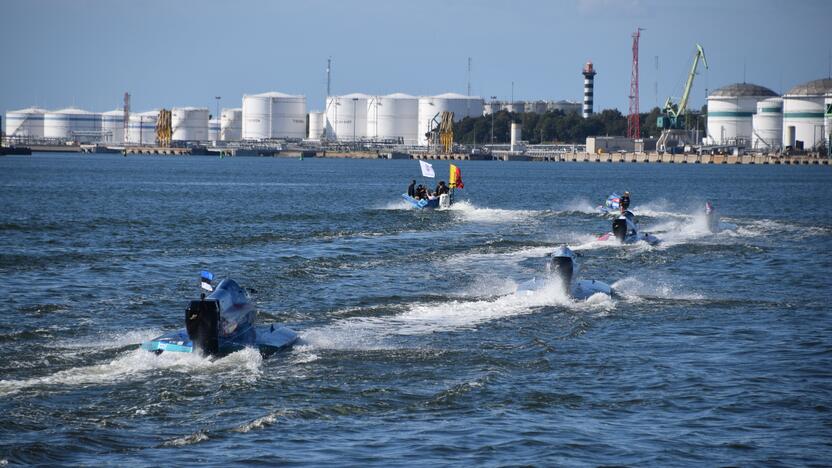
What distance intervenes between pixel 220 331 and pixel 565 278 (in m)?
11.3

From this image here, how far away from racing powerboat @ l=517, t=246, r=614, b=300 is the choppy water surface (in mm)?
393

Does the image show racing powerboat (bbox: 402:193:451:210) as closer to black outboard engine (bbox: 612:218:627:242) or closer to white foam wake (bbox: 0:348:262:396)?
black outboard engine (bbox: 612:218:627:242)

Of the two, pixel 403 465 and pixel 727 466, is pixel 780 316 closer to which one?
pixel 727 466

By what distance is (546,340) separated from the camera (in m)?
25.7

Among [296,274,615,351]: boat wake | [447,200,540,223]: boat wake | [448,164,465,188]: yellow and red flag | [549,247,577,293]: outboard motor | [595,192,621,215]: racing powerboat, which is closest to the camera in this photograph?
[296,274,615,351]: boat wake

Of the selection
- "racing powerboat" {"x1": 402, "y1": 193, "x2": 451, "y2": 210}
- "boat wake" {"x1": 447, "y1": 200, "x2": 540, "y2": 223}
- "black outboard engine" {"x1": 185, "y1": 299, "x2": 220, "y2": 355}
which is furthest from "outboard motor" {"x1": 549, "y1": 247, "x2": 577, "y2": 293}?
"racing powerboat" {"x1": 402, "y1": 193, "x2": 451, "y2": 210}

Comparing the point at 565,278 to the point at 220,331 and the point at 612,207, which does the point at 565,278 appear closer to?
the point at 220,331

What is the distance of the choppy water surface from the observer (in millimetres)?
17641

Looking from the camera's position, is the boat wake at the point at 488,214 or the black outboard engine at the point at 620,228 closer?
the black outboard engine at the point at 620,228

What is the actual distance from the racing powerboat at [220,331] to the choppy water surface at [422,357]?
34 centimetres

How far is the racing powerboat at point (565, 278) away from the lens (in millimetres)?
30500

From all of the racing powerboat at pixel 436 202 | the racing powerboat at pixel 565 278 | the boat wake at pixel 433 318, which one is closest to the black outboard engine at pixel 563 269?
the racing powerboat at pixel 565 278

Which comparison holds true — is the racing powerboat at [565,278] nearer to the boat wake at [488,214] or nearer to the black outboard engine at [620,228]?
the black outboard engine at [620,228]

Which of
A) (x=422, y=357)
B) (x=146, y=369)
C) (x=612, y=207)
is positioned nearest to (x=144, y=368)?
(x=146, y=369)
